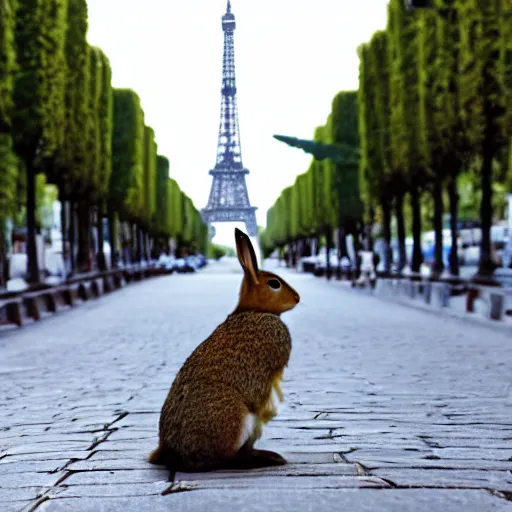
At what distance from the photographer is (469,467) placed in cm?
521

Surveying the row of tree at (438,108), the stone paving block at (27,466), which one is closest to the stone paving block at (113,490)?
the stone paving block at (27,466)

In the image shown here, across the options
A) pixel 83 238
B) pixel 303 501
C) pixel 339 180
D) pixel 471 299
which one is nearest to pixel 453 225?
pixel 471 299

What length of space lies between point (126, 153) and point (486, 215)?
28408 millimetres

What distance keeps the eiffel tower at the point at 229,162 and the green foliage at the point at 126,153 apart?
5927cm

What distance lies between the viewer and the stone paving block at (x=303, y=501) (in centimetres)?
423

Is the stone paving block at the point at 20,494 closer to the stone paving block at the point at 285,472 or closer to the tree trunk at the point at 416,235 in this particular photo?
the stone paving block at the point at 285,472

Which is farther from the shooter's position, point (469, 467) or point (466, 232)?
point (466, 232)

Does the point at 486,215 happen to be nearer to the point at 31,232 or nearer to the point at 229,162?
the point at 31,232

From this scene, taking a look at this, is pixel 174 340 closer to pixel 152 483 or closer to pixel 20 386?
pixel 20 386

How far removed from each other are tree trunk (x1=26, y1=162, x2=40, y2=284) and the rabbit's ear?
72.0 ft

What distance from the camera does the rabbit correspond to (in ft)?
15.0

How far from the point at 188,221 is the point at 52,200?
38.6 m

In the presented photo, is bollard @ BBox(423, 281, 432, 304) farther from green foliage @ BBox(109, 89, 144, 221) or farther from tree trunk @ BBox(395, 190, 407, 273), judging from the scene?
green foliage @ BBox(109, 89, 144, 221)

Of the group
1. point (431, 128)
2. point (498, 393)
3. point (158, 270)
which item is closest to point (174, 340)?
point (498, 393)
